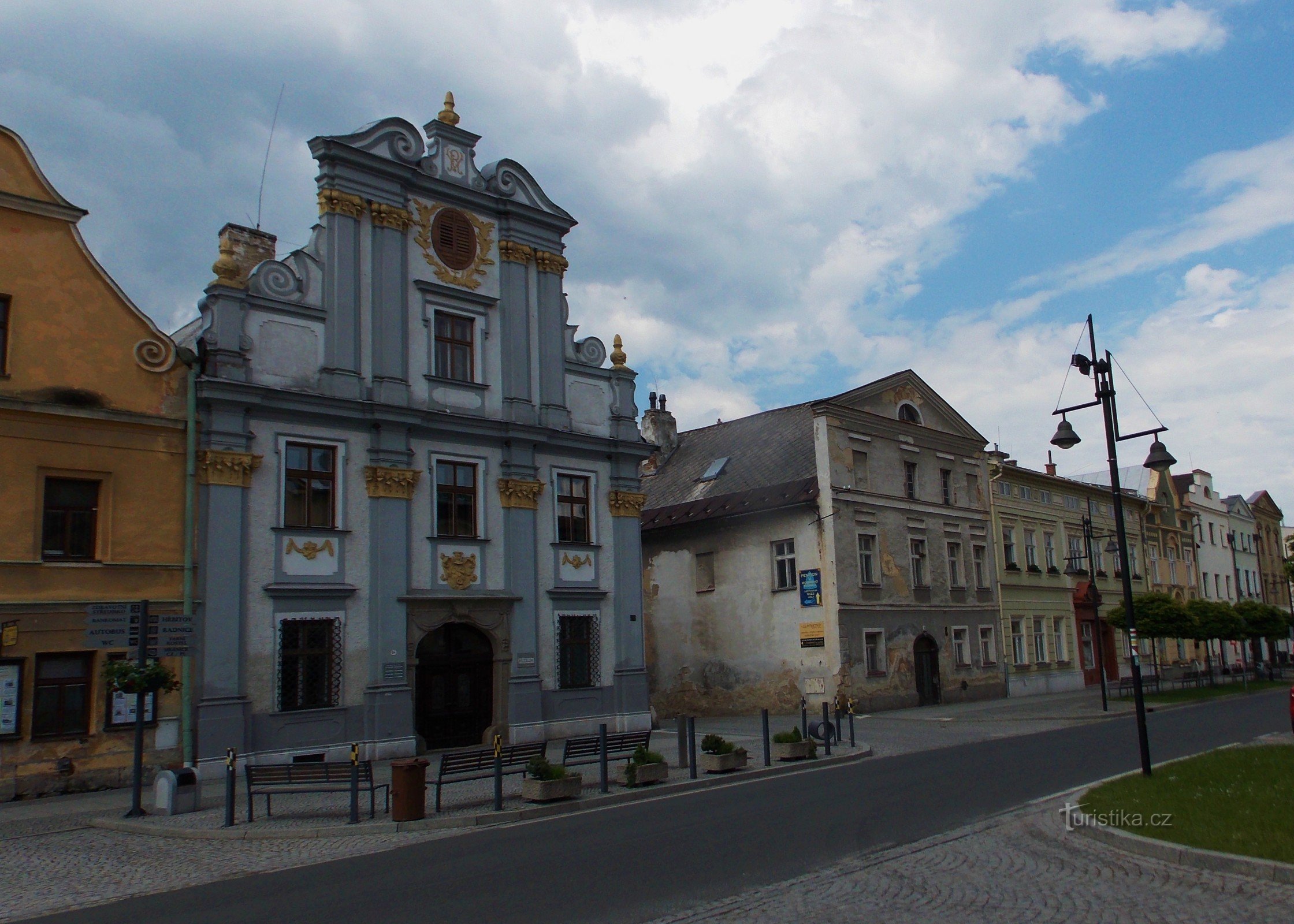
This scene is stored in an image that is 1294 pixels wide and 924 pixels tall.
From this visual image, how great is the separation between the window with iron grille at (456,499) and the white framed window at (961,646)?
21203 millimetres

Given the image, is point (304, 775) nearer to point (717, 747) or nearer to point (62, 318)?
point (717, 747)

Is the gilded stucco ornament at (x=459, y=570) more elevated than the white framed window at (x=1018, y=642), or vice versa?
the gilded stucco ornament at (x=459, y=570)

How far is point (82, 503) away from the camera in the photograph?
64.3 feet

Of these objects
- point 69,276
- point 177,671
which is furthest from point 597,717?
point 69,276

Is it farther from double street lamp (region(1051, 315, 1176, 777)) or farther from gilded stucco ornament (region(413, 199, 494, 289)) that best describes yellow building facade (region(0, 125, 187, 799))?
double street lamp (region(1051, 315, 1176, 777))

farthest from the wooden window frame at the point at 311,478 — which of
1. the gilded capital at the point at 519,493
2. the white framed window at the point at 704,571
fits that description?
the white framed window at the point at 704,571

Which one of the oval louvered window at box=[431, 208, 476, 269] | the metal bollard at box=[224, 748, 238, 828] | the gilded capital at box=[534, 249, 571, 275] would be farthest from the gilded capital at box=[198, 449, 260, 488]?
the gilded capital at box=[534, 249, 571, 275]

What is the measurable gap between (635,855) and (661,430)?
1352 inches

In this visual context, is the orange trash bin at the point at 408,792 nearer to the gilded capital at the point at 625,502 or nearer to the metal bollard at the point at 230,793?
the metal bollard at the point at 230,793

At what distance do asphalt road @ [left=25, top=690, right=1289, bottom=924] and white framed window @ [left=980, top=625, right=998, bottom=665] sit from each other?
22.3 meters

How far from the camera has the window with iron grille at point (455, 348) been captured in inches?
1000

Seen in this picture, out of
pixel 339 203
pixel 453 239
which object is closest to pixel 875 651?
pixel 453 239

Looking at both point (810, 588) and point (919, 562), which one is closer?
point (810, 588)

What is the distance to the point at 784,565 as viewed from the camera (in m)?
35.3
